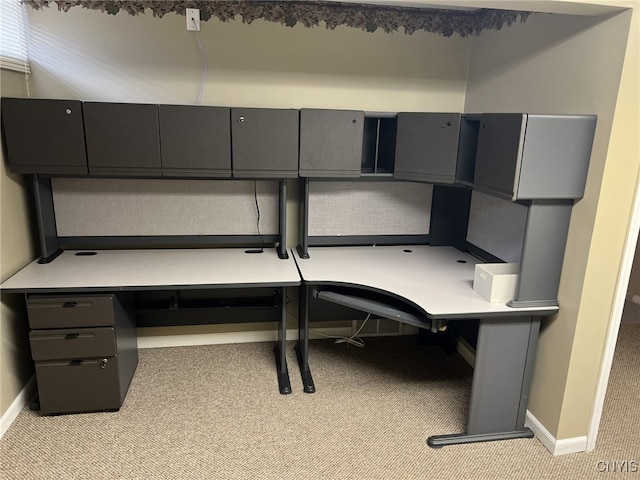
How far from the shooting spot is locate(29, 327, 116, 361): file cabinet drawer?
7.12ft

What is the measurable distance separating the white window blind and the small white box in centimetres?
247

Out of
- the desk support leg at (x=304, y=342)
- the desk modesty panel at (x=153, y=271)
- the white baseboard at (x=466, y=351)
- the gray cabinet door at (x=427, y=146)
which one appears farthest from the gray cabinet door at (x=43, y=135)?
the white baseboard at (x=466, y=351)

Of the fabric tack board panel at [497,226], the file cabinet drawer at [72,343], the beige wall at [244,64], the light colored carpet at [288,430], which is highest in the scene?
the beige wall at [244,64]

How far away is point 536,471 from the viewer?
2.01 m

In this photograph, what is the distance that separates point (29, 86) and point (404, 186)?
2.21m

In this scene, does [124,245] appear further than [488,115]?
Yes

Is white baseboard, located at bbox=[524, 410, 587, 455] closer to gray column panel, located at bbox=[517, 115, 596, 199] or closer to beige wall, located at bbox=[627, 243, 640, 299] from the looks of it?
gray column panel, located at bbox=[517, 115, 596, 199]

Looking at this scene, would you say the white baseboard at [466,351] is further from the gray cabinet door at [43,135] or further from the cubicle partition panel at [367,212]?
the gray cabinet door at [43,135]

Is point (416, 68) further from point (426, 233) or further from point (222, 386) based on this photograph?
point (222, 386)

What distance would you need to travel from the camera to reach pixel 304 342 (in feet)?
8.76


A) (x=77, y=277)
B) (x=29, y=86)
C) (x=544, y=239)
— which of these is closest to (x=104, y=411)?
(x=77, y=277)

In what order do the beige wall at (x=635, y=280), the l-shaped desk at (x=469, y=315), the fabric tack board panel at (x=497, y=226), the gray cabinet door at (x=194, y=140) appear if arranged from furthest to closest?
the beige wall at (x=635, y=280)
the fabric tack board panel at (x=497, y=226)
the gray cabinet door at (x=194, y=140)
the l-shaped desk at (x=469, y=315)

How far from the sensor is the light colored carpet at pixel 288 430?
199cm

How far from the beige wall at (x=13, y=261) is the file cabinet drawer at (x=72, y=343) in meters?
0.15
